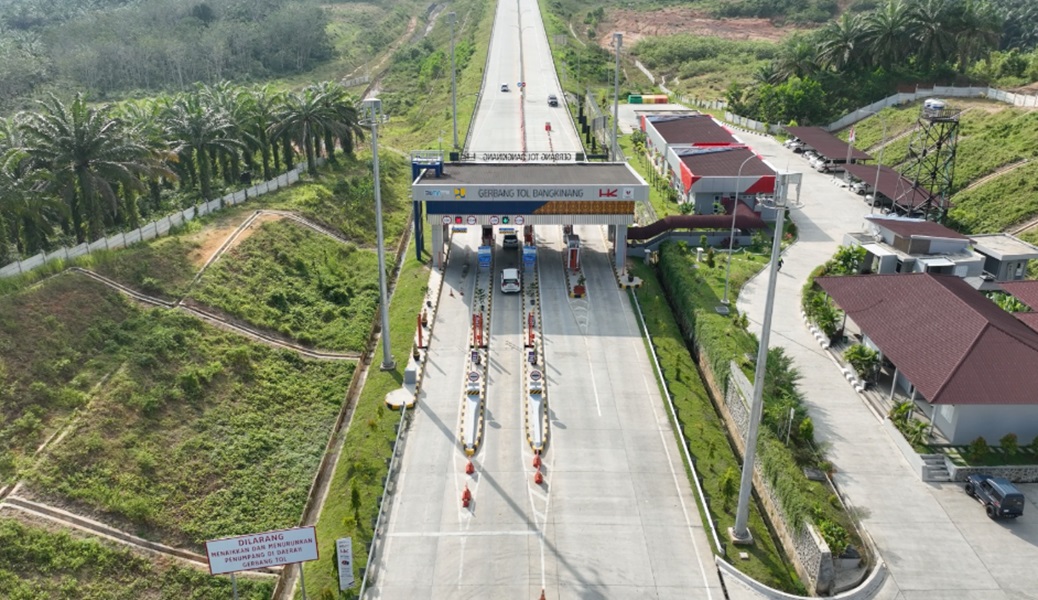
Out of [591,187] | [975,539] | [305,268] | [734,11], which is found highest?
[734,11]

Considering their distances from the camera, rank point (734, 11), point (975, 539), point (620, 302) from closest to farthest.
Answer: point (975, 539) < point (620, 302) < point (734, 11)

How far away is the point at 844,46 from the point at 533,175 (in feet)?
225

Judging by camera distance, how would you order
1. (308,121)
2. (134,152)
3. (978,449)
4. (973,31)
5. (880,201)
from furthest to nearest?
(973,31)
(880,201)
(308,121)
(134,152)
(978,449)

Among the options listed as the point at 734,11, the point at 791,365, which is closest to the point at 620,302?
the point at 791,365

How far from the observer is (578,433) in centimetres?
4062

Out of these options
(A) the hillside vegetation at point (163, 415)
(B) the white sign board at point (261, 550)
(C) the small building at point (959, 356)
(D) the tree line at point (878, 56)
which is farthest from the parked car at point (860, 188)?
(B) the white sign board at point (261, 550)

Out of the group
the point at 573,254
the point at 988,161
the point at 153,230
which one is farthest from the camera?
the point at 988,161

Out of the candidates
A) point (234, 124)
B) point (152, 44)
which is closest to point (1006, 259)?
point (234, 124)

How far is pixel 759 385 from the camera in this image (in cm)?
3022

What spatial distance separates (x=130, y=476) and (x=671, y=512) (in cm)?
2464

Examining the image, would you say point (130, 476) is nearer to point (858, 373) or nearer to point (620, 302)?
point (620, 302)

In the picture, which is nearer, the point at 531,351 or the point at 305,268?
the point at 531,351

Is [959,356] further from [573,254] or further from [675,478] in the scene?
[573,254]

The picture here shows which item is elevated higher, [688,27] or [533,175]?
[688,27]
